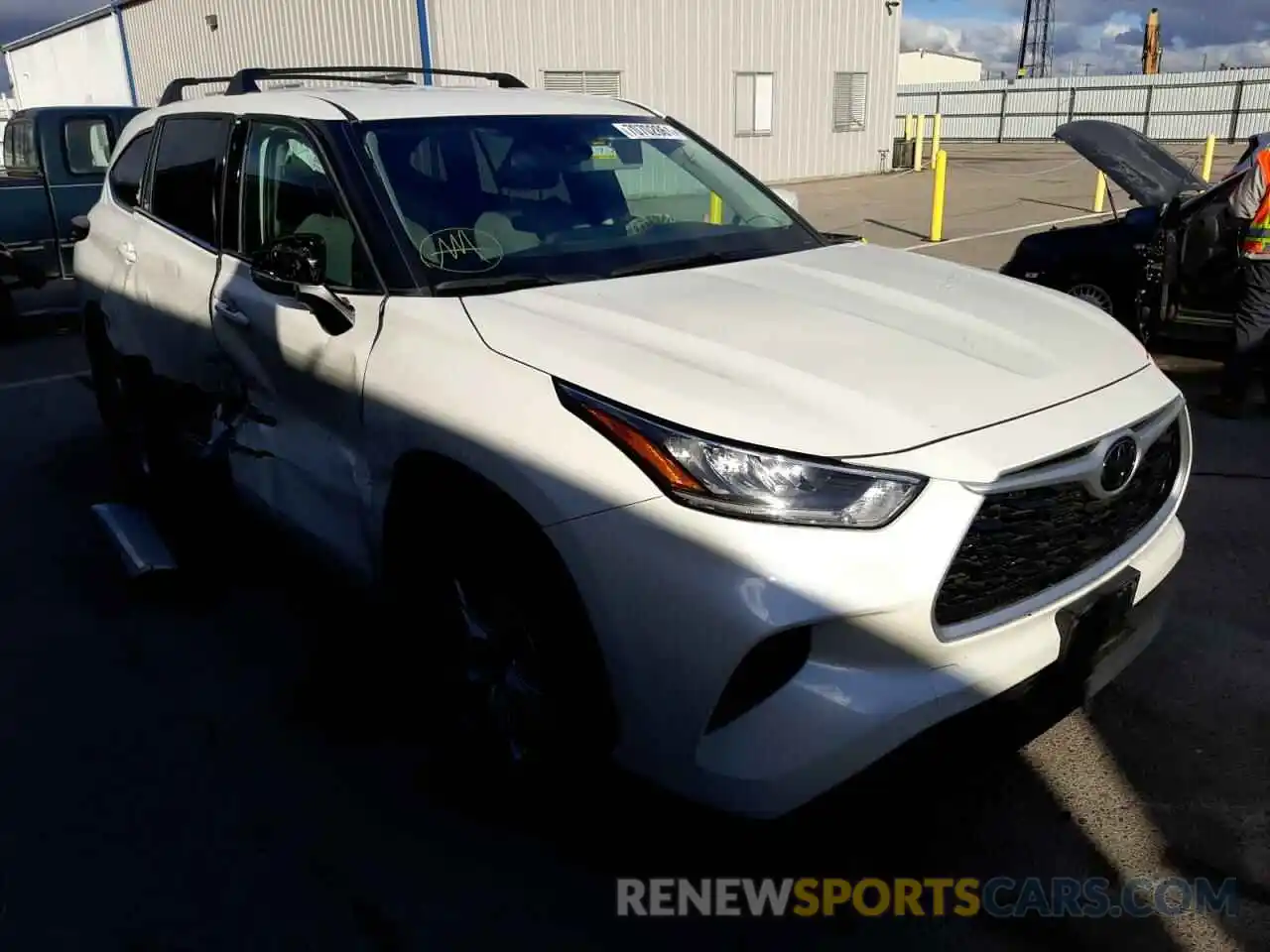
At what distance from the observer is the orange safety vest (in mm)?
5320

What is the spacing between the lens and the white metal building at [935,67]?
6900 centimetres

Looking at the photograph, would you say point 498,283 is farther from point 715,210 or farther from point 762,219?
point 762,219

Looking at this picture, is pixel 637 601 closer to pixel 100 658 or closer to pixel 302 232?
pixel 302 232

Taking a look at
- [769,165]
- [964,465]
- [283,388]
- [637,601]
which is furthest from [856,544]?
[769,165]

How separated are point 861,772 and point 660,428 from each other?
793 millimetres

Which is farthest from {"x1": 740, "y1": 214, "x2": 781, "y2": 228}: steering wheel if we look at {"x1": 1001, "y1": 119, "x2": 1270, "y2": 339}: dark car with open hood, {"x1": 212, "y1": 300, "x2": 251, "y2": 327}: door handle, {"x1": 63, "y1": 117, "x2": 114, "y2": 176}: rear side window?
{"x1": 63, "y1": 117, "x2": 114, "y2": 176}: rear side window

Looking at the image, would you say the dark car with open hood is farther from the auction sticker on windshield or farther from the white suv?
the white suv

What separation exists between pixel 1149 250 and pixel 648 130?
14.2 feet

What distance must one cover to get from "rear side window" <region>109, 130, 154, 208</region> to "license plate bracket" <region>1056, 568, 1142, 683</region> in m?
4.19

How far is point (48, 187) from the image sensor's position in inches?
362

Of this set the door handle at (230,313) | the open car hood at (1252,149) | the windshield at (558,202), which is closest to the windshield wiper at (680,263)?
the windshield at (558,202)

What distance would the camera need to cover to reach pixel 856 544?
6.49ft

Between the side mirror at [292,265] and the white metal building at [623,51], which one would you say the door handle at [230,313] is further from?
the white metal building at [623,51]

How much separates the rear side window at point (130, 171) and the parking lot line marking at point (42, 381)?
3077mm
